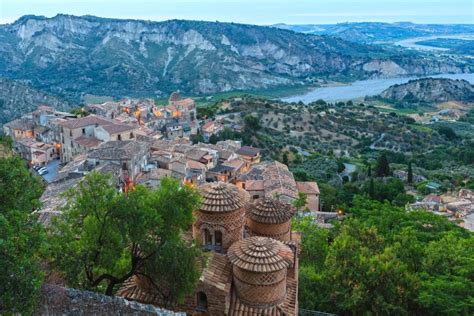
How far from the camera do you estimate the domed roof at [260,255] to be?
56.1 feet

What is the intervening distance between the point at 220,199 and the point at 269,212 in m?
3.06

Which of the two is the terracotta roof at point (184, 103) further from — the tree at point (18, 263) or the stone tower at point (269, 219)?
the tree at point (18, 263)

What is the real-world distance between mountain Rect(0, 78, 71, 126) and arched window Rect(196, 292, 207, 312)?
109 meters

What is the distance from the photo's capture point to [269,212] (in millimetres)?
21062

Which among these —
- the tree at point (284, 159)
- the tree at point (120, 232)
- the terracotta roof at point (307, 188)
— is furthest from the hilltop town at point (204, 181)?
the tree at point (284, 159)

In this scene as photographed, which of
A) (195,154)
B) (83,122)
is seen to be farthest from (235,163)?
(83,122)

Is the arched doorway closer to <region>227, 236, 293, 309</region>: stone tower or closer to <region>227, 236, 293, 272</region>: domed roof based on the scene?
<region>227, 236, 293, 272</region>: domed roof

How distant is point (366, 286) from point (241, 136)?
240ft

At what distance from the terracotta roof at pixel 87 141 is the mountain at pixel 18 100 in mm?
54369

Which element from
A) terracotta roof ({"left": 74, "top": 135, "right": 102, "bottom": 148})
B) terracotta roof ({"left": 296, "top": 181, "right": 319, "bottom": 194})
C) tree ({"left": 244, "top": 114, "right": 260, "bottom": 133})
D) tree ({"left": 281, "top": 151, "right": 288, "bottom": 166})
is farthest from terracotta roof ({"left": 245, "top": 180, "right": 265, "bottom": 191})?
tree ({"left": 244, "top": 114, "right": 260, "bottom": 133})

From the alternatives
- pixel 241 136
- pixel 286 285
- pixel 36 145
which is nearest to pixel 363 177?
pixel 241 136

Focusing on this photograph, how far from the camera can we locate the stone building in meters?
16.9

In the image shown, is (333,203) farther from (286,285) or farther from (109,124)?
(286,285)

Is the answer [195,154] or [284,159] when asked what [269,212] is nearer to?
[195,154]
